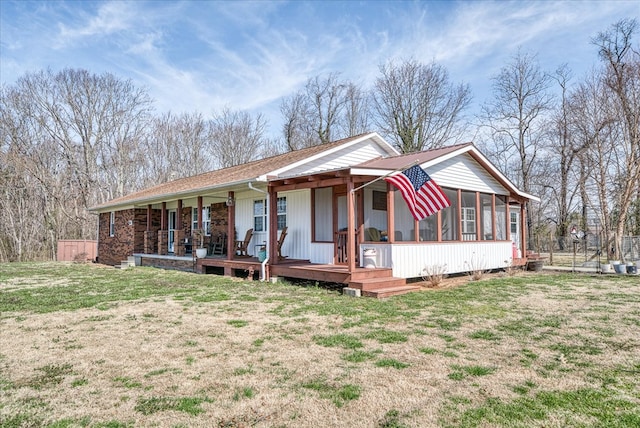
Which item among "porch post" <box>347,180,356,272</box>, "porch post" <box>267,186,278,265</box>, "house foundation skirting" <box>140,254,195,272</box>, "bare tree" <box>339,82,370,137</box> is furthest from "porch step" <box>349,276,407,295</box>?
"bare tree" <box>339,82,370,137</box>

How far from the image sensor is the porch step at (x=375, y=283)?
8.34 metres

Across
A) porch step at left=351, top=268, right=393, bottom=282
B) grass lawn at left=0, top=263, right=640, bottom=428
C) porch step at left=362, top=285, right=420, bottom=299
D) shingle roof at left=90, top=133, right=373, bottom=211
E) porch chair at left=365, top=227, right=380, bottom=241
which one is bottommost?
grass lawn at left=0, top=263, right=640, bottom=428

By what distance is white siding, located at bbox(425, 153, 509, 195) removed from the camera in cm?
1112

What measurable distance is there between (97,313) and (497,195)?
11796 mm

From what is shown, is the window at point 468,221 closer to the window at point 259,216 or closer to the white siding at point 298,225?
the white siding at point 298,225

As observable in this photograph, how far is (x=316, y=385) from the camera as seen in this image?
3.56 m

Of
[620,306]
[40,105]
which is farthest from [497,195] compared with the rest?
[40,105]

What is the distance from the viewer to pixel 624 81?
18.8 m

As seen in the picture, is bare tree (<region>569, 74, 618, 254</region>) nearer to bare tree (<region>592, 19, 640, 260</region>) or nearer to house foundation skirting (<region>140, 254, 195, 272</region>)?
bare tree (<region>592, 19, 640, 260</region>)

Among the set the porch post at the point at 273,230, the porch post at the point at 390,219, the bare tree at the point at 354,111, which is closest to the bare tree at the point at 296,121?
the bare tree at the point at 354,111

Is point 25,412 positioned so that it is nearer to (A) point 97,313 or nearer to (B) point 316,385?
(B) point 316,385

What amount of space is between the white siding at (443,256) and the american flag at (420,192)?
1.11 meters

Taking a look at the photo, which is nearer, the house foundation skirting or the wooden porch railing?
the wooden porch railing

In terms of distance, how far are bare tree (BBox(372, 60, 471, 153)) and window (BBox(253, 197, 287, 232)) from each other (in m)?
15.5
